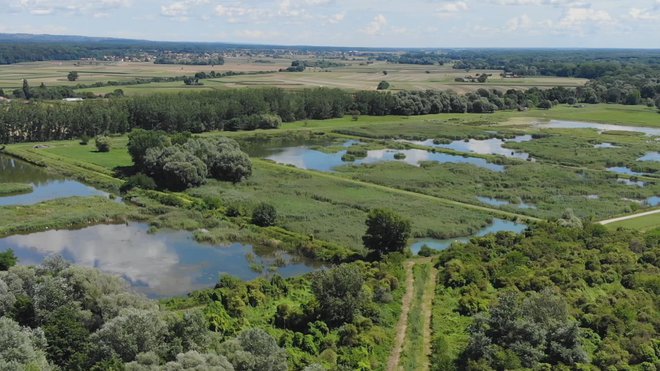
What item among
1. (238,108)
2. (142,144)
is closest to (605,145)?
(238,108)

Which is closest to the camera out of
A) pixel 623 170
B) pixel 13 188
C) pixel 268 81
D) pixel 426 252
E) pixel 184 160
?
pixel 426 252

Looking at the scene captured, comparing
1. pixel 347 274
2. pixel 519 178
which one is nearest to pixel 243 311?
pixel 347 274

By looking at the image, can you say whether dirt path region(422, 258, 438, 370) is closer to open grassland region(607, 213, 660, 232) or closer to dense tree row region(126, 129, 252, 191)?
open grassland region(607, 213, 660, 232)

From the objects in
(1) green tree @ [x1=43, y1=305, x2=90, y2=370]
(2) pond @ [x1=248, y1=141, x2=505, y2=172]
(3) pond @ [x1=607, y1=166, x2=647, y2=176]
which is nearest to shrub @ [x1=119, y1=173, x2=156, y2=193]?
(2) pond @ [x1=248, y1=141, x2=505, y2=172]

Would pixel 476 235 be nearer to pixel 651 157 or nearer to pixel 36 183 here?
pixel 651 157

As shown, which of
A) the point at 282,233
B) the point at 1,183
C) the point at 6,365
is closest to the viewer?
the point at 6,365

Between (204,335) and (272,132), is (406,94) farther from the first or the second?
(204,335)
